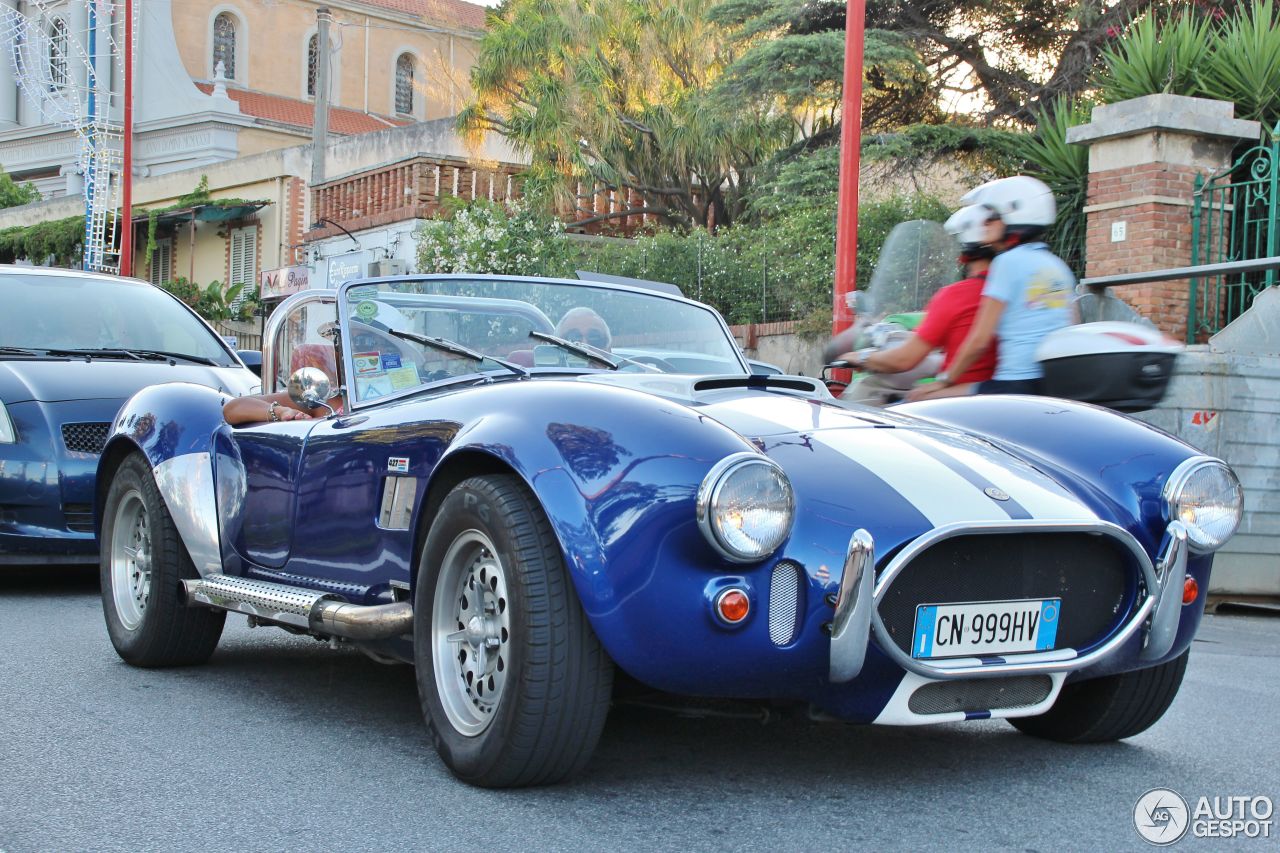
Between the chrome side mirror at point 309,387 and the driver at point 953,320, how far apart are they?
181 centimetres

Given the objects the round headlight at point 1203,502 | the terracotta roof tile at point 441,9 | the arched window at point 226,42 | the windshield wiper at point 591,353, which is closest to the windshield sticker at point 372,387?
the windshield wiper at point 591,353

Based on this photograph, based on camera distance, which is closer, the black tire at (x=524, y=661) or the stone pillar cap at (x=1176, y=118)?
the black tire at (x=524, y=661)

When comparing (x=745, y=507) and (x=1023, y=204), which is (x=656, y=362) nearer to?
(x=1023, y=204)

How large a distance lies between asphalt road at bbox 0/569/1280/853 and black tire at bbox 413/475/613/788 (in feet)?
0.32

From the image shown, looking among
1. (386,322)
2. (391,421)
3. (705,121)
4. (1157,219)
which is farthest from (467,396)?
(705,121)

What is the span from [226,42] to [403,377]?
169 feet

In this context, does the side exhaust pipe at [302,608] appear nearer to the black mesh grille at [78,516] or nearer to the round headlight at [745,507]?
the round headlight at [745,507]

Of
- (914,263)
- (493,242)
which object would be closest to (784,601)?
(914,263)

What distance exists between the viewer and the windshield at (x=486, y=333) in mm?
4738

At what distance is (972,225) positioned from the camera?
5.26m

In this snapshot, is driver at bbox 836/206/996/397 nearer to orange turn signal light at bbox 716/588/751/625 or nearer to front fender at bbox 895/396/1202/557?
front fender at bbox 895/396/1202/557

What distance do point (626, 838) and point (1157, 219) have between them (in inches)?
385

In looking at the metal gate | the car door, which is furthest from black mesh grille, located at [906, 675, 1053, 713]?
the metal gate

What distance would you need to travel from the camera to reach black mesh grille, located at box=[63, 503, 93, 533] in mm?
7566
